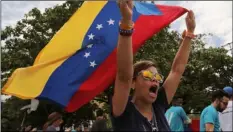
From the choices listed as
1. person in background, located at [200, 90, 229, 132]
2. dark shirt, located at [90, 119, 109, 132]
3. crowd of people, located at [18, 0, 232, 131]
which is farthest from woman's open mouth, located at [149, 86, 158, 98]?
person in background, located at [200, 90, 229, 132]

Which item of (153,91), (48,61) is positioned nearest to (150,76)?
(153,91)

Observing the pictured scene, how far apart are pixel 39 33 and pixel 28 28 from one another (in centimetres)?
78

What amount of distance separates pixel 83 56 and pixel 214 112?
203cm

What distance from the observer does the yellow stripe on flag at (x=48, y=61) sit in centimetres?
486

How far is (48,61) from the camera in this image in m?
5.05

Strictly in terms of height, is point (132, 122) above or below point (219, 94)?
below

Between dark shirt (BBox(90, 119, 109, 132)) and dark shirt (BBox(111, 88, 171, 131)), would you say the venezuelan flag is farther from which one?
dark shirt (BBox(111, 88, 171, 131))

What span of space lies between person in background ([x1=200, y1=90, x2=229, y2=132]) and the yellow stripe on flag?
2.00 meters

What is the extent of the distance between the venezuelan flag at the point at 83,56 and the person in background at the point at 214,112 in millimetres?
1393

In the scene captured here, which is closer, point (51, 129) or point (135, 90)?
point (135, 90)

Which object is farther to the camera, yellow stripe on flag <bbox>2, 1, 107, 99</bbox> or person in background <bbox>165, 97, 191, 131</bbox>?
person in background <bbox>165, 97, 191, 131</bbox>

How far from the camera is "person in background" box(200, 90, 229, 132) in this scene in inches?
221

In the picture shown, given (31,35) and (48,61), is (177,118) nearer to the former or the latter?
(48,61)

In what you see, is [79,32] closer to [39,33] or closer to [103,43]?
[103,43]
